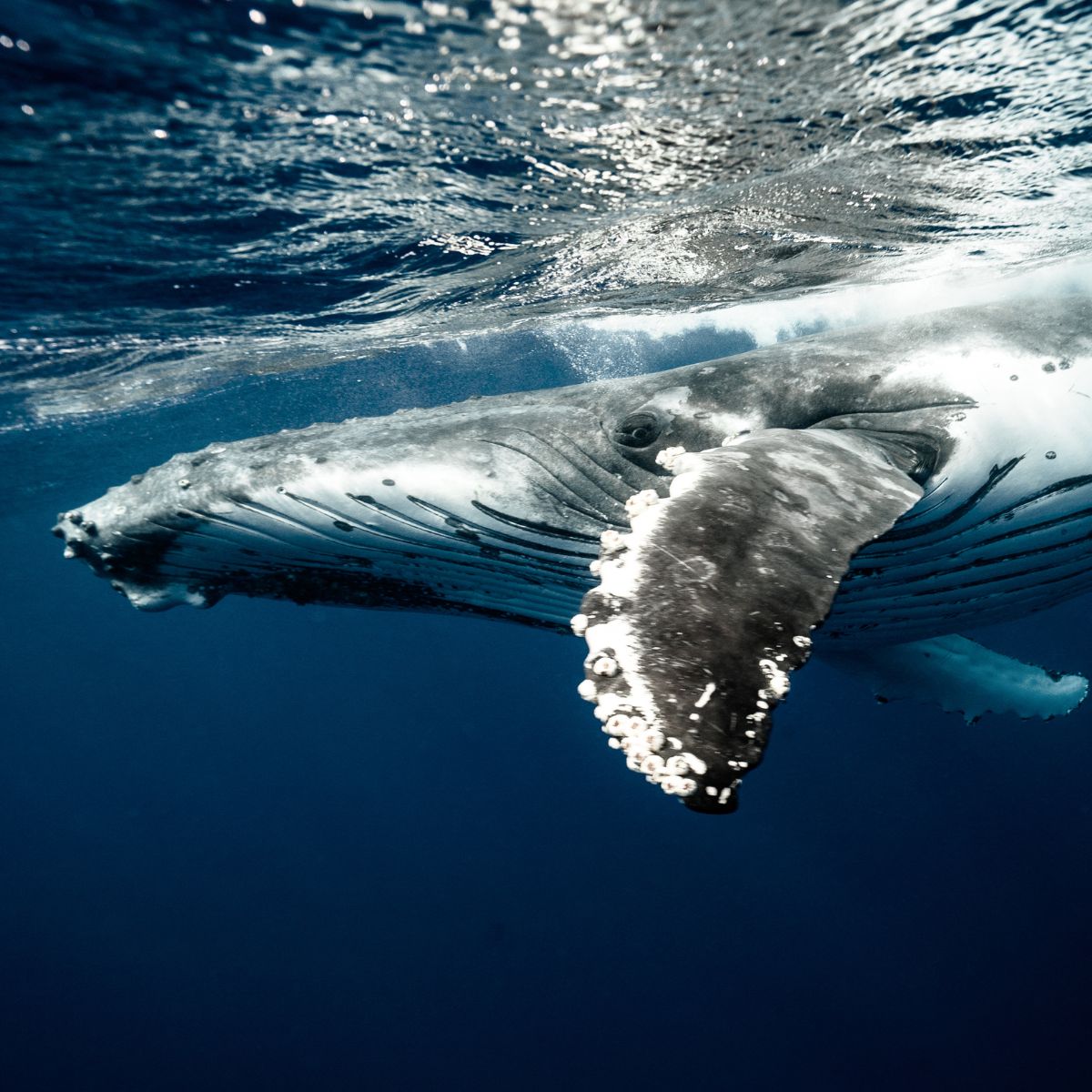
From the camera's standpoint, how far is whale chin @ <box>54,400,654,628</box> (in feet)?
12.4

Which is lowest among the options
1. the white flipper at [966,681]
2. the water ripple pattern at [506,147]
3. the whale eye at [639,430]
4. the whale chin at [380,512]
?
the white flipper at [966,681]

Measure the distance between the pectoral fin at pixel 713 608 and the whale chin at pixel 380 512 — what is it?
5.70 ft

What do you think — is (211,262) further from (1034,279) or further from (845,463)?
(1034,279)

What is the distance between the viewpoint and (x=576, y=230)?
8547mm

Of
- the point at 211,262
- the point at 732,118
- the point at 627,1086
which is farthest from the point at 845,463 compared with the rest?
the point at 627,1086

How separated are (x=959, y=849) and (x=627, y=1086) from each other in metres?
20.3

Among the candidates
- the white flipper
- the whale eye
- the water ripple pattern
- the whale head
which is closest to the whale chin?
the whale head

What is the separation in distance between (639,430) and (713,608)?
2.55 metres

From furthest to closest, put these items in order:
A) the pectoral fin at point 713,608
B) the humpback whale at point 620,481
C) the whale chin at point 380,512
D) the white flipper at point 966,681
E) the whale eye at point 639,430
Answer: the white flipper at point 966,681 < the whale eye at point 639,430 < the whale chin at point 380,512 < the humpback whale at point 620,481 < the pectoral fin at point 713,608

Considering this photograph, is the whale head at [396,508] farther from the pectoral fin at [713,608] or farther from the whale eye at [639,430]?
the pectoral fin at [713,608]

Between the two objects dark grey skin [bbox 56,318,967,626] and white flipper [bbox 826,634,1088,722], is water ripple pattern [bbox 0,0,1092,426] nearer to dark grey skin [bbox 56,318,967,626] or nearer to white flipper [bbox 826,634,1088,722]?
dark grey skin [bbox 56,318,967,626]

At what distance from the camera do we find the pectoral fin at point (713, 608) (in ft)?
4.54

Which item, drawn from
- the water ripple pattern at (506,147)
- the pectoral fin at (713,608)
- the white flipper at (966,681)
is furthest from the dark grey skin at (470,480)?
the white flipper at (966,681)

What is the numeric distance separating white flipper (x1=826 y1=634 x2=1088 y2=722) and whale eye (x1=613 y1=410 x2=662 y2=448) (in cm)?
377
